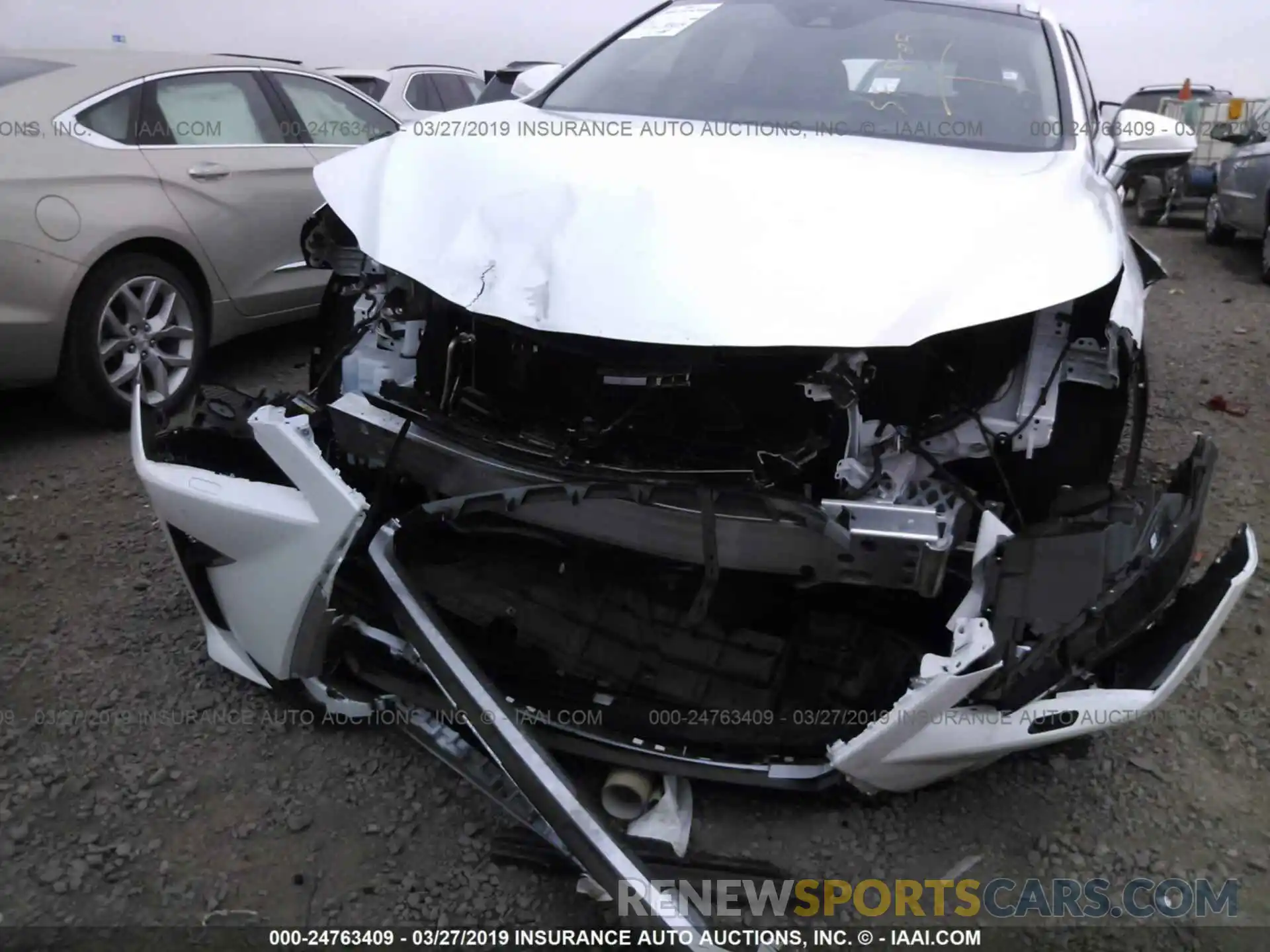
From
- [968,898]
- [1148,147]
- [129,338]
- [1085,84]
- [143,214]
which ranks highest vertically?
[1085,84]

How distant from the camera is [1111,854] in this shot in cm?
209

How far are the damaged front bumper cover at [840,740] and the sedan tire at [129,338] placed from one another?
1697 millimetres

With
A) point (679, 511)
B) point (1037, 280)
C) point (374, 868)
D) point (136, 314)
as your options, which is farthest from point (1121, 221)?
point (136, 314)

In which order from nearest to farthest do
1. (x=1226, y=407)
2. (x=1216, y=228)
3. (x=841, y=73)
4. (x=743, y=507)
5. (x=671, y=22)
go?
1. (x=743, y=507)
2. (x=841, y=73)
3. (x=671, y=22)
4. (x=1226, y=407)
5. (x=1216, y=228)

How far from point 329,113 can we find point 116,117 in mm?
1256

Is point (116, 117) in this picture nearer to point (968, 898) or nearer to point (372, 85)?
point (968, 898)

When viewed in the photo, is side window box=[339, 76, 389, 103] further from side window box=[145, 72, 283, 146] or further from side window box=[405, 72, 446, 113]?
side window box=[145, 72, 283, 146]

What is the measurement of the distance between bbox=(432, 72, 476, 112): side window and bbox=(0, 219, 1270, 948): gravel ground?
7302 mm

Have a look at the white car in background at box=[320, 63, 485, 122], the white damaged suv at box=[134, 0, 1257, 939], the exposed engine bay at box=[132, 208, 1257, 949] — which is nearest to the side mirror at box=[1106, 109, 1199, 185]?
the white damaged suv at box=[134, 0, 1257, 939]

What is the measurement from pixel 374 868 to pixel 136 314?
2770 mm

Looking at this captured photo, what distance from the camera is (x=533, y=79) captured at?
344 cm

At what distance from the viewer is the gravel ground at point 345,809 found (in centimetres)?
193

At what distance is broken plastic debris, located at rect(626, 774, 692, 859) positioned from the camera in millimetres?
2051

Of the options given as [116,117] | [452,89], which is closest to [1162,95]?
[452,89]
